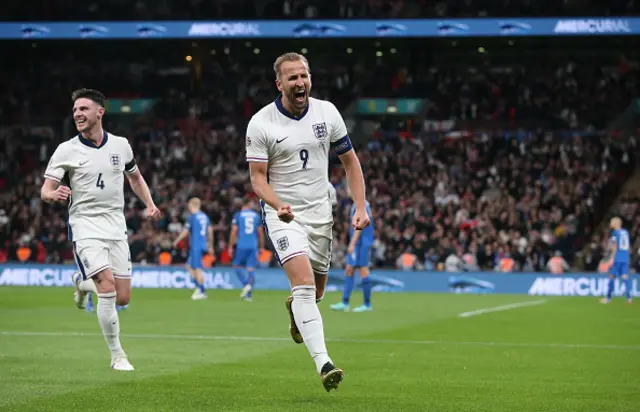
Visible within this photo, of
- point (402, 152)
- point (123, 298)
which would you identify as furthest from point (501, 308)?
point (402, 152)

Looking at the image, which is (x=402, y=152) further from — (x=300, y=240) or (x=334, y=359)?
(x=300, y=240)

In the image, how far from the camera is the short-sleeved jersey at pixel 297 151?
8891 millimetres

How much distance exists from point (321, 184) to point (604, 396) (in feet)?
9.87

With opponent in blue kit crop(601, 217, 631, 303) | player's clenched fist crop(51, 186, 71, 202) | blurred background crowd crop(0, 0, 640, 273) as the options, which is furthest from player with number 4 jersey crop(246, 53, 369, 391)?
blurred background crowd crop(0, 0, 640, 273)

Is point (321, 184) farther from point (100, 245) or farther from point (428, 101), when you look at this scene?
point (428, 101)

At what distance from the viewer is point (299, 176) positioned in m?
9.02

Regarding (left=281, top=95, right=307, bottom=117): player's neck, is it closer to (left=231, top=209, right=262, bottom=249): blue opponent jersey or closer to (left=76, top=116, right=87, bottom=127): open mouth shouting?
(left=76, top=116, right=87, bottom=127): open mouth shouting

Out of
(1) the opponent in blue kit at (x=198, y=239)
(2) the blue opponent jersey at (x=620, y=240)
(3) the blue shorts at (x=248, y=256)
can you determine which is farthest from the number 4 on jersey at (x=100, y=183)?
(2) the blue opponent jersey at (x=620, y=240)

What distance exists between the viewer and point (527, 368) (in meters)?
11.6

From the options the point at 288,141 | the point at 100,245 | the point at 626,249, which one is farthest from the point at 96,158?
the point at 626,249

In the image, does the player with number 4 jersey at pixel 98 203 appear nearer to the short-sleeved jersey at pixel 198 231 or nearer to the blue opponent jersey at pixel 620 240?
the short-sleeved jersey at pixel 198 231

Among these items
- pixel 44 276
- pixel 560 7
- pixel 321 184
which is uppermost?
pixel 560 7

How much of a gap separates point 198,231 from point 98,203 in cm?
1523

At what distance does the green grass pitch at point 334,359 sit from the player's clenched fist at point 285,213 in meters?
1.42
